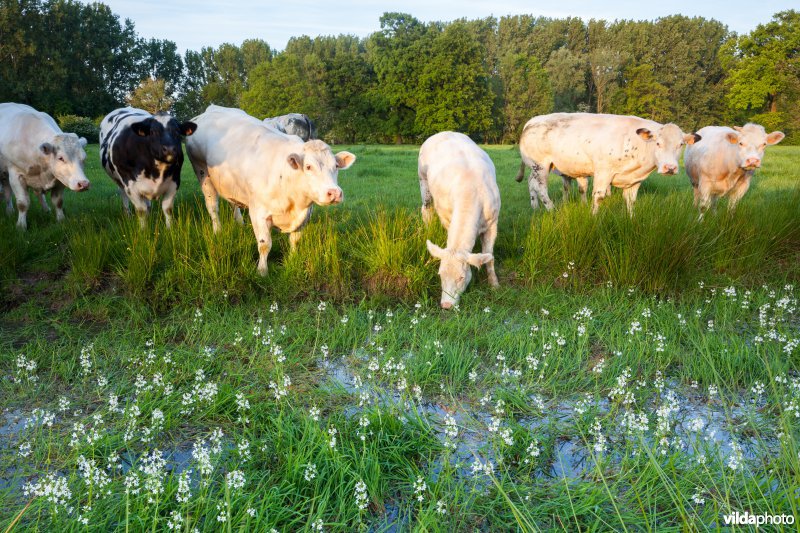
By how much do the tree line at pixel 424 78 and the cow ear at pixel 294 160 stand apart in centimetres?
4269

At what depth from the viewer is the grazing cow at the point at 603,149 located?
27.6 ft

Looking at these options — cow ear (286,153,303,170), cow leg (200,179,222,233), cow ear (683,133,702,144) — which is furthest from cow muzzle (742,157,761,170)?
cow leg (200,179,222,233)

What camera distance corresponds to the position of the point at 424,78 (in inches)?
1914

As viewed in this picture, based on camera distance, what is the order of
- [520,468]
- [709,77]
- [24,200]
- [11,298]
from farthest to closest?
[709,77] < [24,200] < [11,298] < [520,468]

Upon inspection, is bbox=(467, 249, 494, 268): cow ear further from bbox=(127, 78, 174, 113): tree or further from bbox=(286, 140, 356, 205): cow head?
bbox=(127, 78, 174, 113): tree

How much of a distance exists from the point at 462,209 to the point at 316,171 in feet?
6.07

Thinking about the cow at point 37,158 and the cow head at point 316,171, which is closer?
the cow head at point 316,171

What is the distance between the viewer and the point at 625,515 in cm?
256

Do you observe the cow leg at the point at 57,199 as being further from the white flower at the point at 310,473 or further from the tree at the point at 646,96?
the tree at the point at 646,96

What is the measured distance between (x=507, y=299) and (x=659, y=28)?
79.4 meters

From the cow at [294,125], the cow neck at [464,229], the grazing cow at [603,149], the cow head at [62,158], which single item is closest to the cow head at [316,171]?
the cow neck at [464,229]

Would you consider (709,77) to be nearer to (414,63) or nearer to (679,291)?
(414,63)

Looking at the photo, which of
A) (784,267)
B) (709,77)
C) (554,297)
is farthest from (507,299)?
(709,77)

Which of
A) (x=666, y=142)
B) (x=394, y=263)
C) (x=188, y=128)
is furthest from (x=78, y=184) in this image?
(x=666, y=142)
